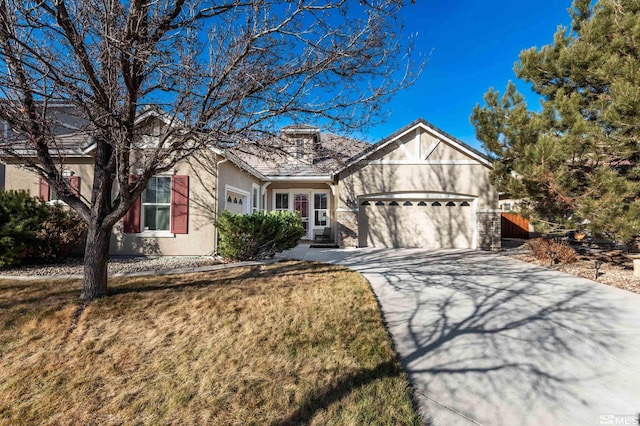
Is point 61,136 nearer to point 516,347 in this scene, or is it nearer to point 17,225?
point 17,225

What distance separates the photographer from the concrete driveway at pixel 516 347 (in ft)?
8.32

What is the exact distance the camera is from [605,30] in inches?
296

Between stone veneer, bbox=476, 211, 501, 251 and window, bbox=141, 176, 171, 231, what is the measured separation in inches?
448

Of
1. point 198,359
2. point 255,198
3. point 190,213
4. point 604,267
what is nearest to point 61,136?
point 190,213

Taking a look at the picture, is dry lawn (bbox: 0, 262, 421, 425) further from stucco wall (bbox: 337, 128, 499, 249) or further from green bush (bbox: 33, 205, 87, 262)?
stucco wall (bbox: 337, 128, 499, 249)

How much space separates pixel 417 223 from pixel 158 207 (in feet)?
31.3

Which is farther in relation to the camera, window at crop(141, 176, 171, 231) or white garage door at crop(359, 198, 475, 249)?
white garage door at crop(359, 198, 475, 249)

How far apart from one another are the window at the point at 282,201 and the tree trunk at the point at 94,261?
9858 millimetres

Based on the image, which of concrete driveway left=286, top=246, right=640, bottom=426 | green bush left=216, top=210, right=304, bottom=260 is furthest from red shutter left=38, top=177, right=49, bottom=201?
concrete driveway left=286, top=246, right=640, bottom=426

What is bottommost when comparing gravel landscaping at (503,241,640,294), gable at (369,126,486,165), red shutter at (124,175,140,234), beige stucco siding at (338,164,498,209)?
gravel landscaping at (503,241,640,294)

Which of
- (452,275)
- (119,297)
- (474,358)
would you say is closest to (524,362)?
(474,358)

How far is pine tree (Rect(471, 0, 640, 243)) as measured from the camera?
661 cm

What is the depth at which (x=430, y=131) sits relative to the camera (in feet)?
38.8

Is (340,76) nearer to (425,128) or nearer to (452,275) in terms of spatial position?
(452,275)
